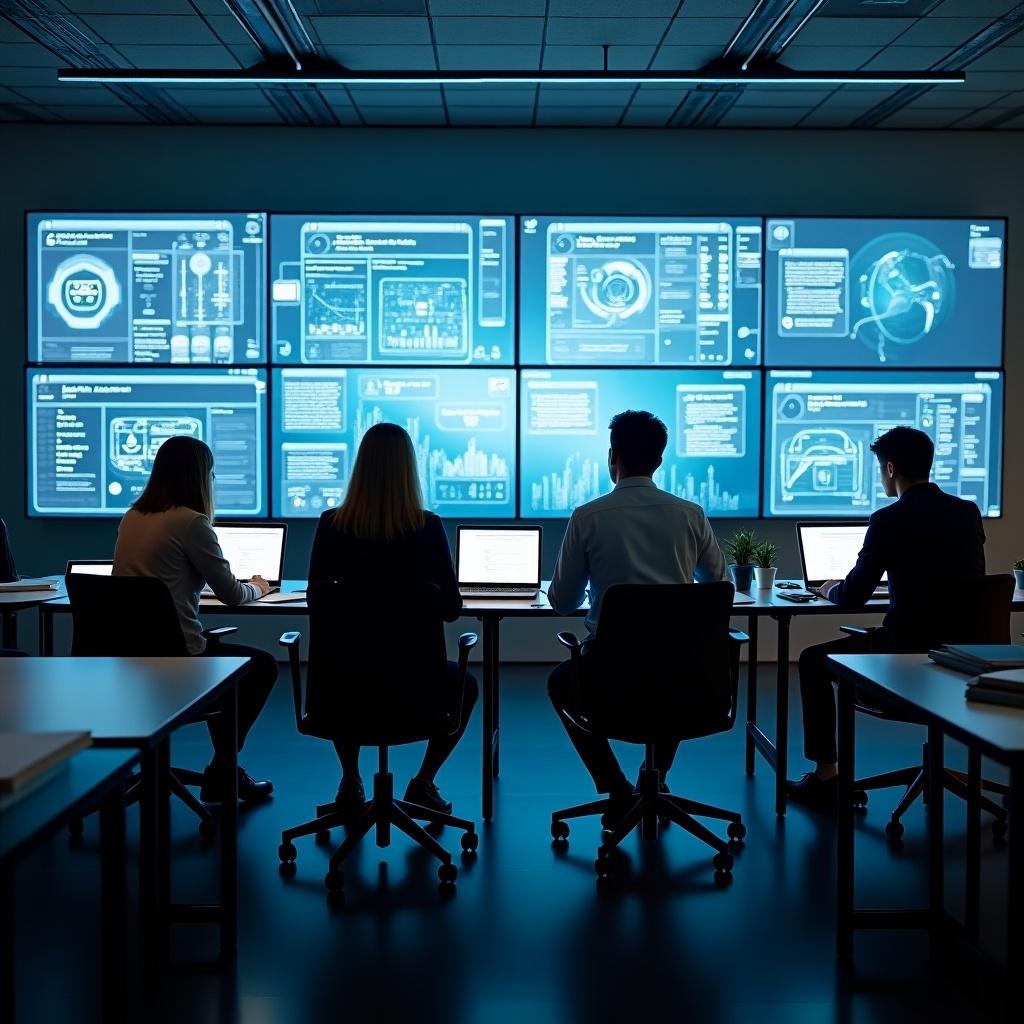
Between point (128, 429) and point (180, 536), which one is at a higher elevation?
point (128, 429)

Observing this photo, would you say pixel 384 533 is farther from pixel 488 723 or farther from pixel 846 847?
pixel 846 847

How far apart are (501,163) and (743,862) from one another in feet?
13.4

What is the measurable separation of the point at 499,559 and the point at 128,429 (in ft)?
8.80

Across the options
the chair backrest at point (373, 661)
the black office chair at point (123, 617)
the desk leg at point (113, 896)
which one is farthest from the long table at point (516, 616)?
the desk leg at point (113, 896)

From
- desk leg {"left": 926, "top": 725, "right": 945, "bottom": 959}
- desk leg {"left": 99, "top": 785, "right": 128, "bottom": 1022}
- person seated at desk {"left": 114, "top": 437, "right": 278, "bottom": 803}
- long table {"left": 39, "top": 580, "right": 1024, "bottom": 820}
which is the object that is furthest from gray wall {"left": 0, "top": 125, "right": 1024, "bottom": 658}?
desk leg {"left": 99, "top": 785, "right": 128, "bottom": 1022}

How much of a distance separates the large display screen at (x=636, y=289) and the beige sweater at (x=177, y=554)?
2735mm

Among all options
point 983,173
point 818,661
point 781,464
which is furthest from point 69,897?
point 983,173

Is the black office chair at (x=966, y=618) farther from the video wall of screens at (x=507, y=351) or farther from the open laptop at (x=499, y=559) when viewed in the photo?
the video wall of screens at (x=507, y=351)

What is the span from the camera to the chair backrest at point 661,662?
2.53 meters

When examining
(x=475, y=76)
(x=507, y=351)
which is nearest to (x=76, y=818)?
(x=475, y=76)

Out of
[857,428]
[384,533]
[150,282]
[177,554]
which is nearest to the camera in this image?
[384,533]

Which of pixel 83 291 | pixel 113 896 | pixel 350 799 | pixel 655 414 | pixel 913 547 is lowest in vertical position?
pixel 350 799

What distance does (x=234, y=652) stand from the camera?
359 cm

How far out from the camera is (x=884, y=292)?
5.34 meters
